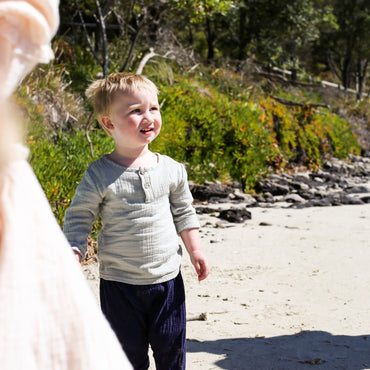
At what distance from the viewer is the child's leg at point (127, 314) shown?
229 cm

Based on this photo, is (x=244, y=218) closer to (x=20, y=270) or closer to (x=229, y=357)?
(x=229, y=357)

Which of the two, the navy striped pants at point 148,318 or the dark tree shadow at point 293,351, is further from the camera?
the dark tree shadow at point 293,351

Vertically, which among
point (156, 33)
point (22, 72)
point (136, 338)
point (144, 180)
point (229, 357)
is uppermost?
point (156, 33)

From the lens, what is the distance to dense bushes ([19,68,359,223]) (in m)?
5.64

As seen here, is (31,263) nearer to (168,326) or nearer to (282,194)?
(168,326)

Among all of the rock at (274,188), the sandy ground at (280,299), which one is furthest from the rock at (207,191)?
the sandy ground at (280,299)

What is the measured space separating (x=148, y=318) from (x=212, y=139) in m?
7.90

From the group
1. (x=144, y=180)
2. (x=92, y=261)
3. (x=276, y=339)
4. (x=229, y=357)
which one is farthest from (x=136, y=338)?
(x=92, y=261)

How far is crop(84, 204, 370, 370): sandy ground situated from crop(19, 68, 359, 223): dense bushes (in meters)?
1.50

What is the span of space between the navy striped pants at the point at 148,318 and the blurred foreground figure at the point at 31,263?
148 cm

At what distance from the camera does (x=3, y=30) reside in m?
0.73

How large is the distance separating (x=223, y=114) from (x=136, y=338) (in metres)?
8.84

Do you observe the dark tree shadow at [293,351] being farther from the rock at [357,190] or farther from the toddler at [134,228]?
the rock at [357,190]

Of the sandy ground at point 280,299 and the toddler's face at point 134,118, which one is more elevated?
the toddler's face at point 134,118
